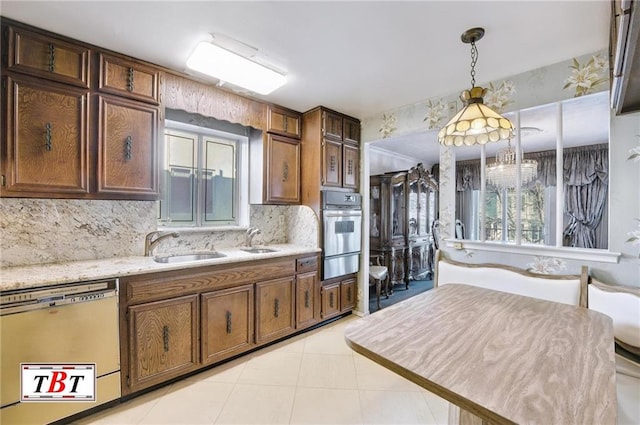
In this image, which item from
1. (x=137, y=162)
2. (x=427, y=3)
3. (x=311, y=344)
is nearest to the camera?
(x=427, y=3)

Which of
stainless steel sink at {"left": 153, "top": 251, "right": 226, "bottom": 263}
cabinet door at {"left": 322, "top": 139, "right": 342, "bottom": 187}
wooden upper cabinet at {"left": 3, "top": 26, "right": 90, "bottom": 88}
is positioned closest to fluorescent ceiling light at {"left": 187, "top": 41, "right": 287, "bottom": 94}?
wooden upper cabinet at {"left": 3, "top": 26, "right": 90, "bottom": 88}

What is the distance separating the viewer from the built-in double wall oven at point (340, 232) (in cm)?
303

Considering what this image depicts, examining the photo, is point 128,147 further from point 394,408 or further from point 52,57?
point 394,408

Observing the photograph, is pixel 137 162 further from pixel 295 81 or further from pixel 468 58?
pixel 468 58

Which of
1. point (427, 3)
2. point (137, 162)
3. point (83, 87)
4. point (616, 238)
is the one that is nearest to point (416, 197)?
point (616, 238)

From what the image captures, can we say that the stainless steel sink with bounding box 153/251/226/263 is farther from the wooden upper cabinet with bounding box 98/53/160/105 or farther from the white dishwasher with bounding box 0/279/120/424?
the wooden upper cabinet with bounding box 98/53/160/105

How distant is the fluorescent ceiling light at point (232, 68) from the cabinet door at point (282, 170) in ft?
2.30

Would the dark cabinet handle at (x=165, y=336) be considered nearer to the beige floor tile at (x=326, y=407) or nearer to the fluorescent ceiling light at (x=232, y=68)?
the beige floor tile at (x=326, y=407)

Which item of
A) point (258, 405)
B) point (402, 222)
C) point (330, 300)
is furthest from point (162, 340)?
point (402, 222)

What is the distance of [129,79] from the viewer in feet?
6.69

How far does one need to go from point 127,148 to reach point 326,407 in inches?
89.2

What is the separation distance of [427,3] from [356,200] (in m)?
2.09

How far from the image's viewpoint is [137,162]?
2.09 meters

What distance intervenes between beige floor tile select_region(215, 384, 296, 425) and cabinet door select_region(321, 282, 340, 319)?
113cm
